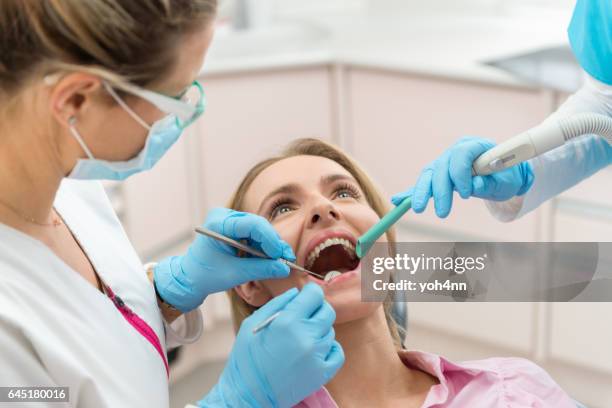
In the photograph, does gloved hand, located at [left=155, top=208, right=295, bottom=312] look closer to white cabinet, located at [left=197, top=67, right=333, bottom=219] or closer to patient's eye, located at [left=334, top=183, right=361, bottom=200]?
patient's eye, located at [left=334, top=183, right=361, bottom=200]

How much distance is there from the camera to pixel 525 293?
1539 millimetres

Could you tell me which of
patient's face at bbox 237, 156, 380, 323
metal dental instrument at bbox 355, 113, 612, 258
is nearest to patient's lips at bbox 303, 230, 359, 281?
patient's face at bbox 237, 156, 380, 323

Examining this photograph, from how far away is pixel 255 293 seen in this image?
5.38 ft

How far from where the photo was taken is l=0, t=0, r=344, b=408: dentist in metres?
1.07

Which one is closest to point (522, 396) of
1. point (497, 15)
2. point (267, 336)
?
point (267, 336)

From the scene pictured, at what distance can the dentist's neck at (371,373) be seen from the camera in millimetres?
1556

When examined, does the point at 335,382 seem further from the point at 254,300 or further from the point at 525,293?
the point at 525,293

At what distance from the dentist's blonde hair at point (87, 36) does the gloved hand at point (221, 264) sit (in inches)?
16.1

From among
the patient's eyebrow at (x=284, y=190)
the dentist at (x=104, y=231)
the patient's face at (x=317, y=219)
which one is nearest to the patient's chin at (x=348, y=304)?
the patient's face at (x=317, y=219)

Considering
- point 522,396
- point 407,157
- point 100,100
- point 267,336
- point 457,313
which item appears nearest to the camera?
point 100,100

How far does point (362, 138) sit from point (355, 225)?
126cm

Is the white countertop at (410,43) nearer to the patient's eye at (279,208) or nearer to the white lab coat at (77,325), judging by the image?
the patient's eye at (279,208)

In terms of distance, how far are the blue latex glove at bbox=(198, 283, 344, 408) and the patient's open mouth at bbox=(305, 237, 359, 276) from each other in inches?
8.6

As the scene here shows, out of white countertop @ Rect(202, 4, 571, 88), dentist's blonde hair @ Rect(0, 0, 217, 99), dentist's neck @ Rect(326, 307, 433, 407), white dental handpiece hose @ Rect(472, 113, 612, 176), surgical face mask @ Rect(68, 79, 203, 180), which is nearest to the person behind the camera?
dentist's blonde hair @ Rect(0, 0, 217, 99)
